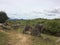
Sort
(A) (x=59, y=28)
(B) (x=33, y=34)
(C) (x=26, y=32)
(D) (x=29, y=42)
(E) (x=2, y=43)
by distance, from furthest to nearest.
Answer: (A) (x=59, y=28) < (C) (x=26, y=32) < (B) (x=33, y=34) < (D) (x=29, y=42) < (E) (x=2, y=43)

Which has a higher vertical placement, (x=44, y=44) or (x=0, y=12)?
(x=0, y=12)

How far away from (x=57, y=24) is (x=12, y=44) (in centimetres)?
1335

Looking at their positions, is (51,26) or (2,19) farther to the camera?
(2,19)

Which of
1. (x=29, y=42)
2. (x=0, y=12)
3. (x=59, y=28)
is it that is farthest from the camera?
(x=0, y=12)

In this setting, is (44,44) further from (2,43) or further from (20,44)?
(2,43)

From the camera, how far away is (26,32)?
2616 centimetres

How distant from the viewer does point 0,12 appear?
118 feet

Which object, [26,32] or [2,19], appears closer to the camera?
[26,32]

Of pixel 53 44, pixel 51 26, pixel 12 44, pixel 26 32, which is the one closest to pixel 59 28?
pixel 51 26

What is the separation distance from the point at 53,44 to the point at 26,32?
25.1ft

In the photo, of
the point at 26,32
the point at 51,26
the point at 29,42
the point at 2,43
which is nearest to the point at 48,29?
the point at 51,26

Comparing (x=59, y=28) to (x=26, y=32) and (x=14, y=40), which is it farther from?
(x=14, y=40)

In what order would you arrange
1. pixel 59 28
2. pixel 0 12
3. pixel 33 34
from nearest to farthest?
pixel 33 34, pixel 59 28, pixel 0 12

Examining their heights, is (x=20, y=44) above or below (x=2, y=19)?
below
